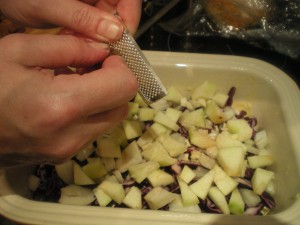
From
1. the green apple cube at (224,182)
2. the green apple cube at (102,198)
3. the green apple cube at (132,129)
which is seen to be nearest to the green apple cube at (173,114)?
the green apple cube at (132,129)

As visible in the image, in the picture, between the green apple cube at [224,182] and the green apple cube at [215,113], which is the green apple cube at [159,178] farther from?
the green apple cube at [215,113]

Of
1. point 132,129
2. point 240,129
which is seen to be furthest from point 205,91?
point 132,129

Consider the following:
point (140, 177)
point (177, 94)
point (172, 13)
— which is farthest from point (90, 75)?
point (172, 13)

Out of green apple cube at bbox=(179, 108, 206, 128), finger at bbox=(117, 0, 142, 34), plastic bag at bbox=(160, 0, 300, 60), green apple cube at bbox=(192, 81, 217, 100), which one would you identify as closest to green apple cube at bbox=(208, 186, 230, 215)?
green apple cube at bbox=(179, 108, 206, 128)

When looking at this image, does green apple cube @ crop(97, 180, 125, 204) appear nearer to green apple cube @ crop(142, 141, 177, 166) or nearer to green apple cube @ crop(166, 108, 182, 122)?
green apple cube @ crop(142, 141, 177, 166)

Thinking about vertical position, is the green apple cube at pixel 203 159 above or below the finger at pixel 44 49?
below

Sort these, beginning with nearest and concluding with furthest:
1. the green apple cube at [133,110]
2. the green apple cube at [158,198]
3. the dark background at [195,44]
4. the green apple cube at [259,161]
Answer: the green apple cube at [158,198] < the green apple cube at [259,161] < the green apple cube at [133,110] < the dark background at [195,44]

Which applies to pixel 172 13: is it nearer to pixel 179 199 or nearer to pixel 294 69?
pixel 294 69

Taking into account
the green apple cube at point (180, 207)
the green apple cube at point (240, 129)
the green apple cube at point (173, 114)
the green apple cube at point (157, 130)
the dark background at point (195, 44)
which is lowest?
the green apple cube at point (180, 207)
